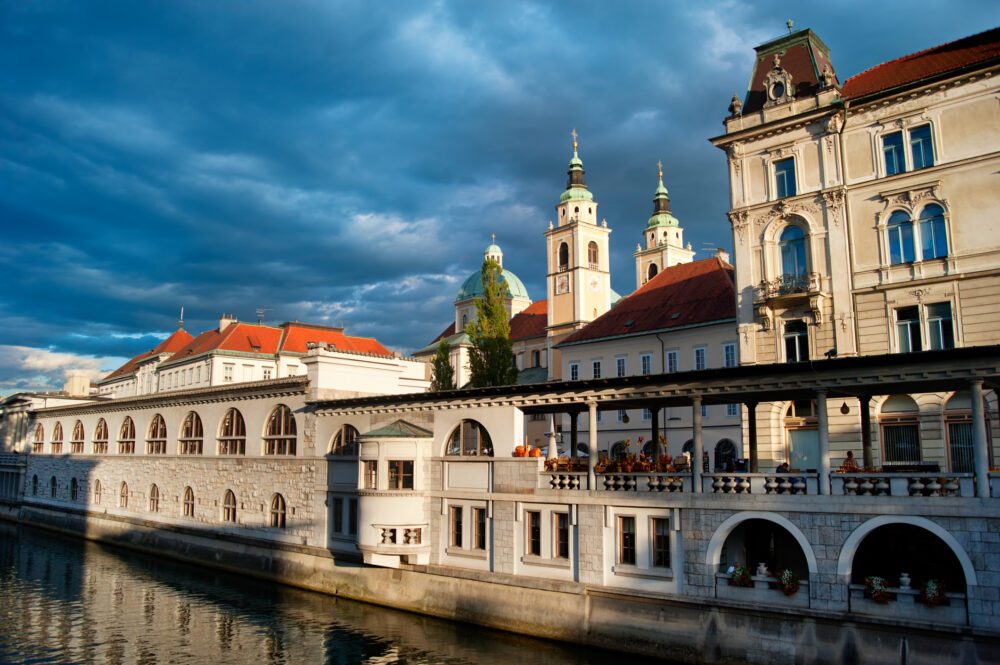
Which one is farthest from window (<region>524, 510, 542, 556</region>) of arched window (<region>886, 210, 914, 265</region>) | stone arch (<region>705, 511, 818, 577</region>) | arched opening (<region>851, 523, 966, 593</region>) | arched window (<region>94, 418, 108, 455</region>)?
arched window (<region>94, 418, 108, 455</region>)

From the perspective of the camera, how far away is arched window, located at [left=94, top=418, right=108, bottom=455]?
55.9 metres

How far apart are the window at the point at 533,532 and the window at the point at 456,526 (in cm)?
339

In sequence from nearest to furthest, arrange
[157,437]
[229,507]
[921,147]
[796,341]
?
[921,147]
[796,341]
[229,507]
[157,437]

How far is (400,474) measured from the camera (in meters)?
30.9

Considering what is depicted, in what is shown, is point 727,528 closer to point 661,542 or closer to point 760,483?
point 760,483

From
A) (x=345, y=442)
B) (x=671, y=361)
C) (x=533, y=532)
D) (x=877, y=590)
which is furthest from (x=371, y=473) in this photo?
(x=671, y=361)

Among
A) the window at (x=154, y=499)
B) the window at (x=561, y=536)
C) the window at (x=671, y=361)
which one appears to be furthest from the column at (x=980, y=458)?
the window at (x=154, y=499)

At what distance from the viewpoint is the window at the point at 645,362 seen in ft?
198

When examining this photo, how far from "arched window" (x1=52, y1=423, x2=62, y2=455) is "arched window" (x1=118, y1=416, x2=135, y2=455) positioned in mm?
12772

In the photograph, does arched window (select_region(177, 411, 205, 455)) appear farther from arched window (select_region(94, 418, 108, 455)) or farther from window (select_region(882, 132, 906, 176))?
window (select_region(882, 132, 906, 176))

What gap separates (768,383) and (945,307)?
15439 mm

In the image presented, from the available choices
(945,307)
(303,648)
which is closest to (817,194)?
(945,307)

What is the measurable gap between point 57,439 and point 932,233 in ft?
210

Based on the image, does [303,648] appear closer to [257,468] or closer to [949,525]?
[257,468]
